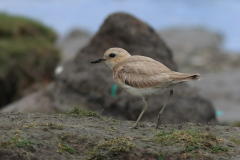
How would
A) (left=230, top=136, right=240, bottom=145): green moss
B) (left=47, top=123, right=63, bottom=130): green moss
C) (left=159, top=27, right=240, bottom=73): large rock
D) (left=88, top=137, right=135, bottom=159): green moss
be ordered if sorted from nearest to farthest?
→ (left=88, top=137, right=135, bottom=159): green moss < (left=47, top=123, right=63, bottom=130): green moss < (left=230, top=136, right=240, bottom=145): green moss < (left=159, top=27, right=240, bottom=73): large rock

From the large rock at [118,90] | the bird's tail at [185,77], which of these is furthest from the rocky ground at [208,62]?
the bird's tail at [185,77]

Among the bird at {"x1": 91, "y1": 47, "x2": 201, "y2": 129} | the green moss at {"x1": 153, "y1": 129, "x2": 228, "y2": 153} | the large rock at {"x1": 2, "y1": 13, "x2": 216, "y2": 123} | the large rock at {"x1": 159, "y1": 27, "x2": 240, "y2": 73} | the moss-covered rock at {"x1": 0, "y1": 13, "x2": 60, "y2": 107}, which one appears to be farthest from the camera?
the large rock at {"x1": 159, "y1": 27, "x2": 240, "y2": 73}

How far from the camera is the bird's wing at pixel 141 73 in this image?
7.37 meters

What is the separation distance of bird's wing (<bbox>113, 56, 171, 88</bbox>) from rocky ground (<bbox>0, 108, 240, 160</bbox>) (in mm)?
903

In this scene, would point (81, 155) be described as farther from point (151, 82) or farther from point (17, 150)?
point (151, 82)

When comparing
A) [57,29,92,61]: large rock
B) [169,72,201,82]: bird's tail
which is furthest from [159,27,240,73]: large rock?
[169,72,201,82]: bird's tail

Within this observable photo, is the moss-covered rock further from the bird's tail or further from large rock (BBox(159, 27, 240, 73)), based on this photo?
the bird's tail

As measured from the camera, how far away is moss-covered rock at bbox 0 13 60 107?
18734mm

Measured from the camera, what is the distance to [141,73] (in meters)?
7.64

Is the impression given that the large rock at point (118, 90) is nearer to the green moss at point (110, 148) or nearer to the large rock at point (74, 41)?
the green moss at point (110, 148)

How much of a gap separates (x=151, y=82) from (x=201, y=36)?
29.7m

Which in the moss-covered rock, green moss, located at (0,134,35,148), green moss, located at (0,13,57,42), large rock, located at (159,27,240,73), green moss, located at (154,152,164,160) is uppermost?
large rock, located at (159,27,240,73)

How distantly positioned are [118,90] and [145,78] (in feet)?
16.7

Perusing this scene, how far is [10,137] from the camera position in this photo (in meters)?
5.88
